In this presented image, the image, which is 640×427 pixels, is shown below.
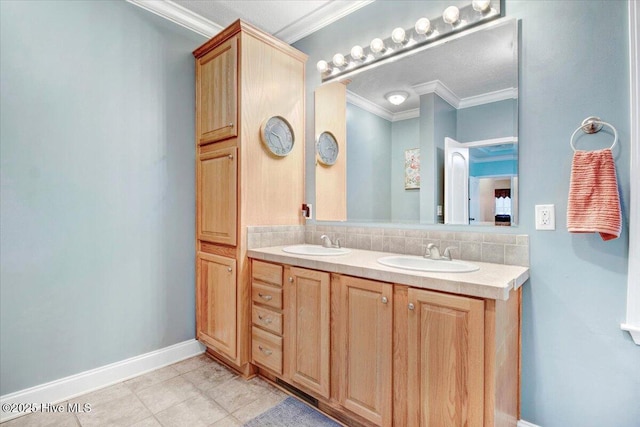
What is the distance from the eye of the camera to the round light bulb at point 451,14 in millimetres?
1694

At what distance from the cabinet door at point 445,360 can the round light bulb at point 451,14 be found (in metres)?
1.49

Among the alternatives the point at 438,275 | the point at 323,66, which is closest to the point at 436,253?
the point at 438,275

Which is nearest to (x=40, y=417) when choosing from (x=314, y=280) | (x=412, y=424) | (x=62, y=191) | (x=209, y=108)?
(x=62, y=191)

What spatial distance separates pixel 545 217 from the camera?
1464 mm

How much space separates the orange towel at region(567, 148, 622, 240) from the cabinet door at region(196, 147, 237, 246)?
1849mm

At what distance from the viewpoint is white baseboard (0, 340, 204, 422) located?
5.64ft

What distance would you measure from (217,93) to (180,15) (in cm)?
70

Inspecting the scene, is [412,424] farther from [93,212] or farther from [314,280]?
[93,212]

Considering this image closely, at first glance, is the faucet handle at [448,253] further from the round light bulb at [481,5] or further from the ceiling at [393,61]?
the round light bulb at [481,5]

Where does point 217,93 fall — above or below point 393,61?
below

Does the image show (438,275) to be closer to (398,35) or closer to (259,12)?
(398,35)

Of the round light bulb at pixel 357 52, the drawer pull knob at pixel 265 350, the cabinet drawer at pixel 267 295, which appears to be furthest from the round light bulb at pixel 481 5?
the drawer pull knob at pixel 265 350

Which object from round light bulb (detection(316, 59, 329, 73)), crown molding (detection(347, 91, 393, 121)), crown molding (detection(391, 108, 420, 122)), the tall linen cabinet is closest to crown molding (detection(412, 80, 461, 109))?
crown molding (detection(391, 108, 420, 122))

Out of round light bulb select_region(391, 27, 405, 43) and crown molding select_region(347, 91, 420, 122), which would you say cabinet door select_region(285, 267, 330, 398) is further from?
round light bulb select_region(391, 27, 405, 43)
